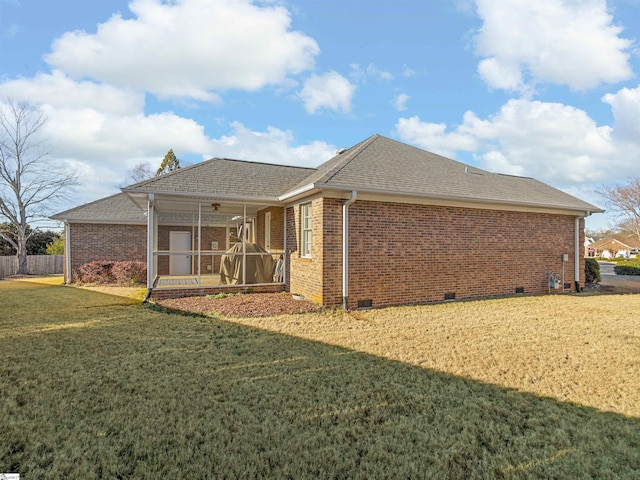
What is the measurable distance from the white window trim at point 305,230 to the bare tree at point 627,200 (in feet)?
147

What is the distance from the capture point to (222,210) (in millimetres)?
13914

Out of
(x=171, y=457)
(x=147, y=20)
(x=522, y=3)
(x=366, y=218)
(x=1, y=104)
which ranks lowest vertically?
(x=171, y=457)

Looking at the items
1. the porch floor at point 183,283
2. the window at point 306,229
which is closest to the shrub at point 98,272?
the porch floor at point 183,283

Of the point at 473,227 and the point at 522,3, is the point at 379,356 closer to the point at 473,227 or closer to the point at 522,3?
the point at 473,227

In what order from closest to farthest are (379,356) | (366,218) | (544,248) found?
(379,356) < (366,218) < (544,248)

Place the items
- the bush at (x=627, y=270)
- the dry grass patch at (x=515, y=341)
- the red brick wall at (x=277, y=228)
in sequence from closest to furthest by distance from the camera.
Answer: the dry grass patch at (x=515, y=341) < the red brick wall at (x=277, y=228) < the bush at (x=627, y=270)

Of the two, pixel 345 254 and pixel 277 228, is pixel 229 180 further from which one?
pixel 345 254

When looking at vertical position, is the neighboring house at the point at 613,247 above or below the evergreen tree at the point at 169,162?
below

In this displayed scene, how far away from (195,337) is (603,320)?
8700 mm

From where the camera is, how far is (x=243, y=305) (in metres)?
9.11

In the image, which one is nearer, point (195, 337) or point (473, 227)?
point (195, 337)

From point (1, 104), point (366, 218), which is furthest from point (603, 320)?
point (1, 104)

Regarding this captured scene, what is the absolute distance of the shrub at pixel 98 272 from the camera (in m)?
15.1

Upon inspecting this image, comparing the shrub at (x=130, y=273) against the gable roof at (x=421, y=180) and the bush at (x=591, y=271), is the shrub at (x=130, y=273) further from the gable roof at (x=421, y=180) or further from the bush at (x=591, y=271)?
the bush at (x=591, y=271)
